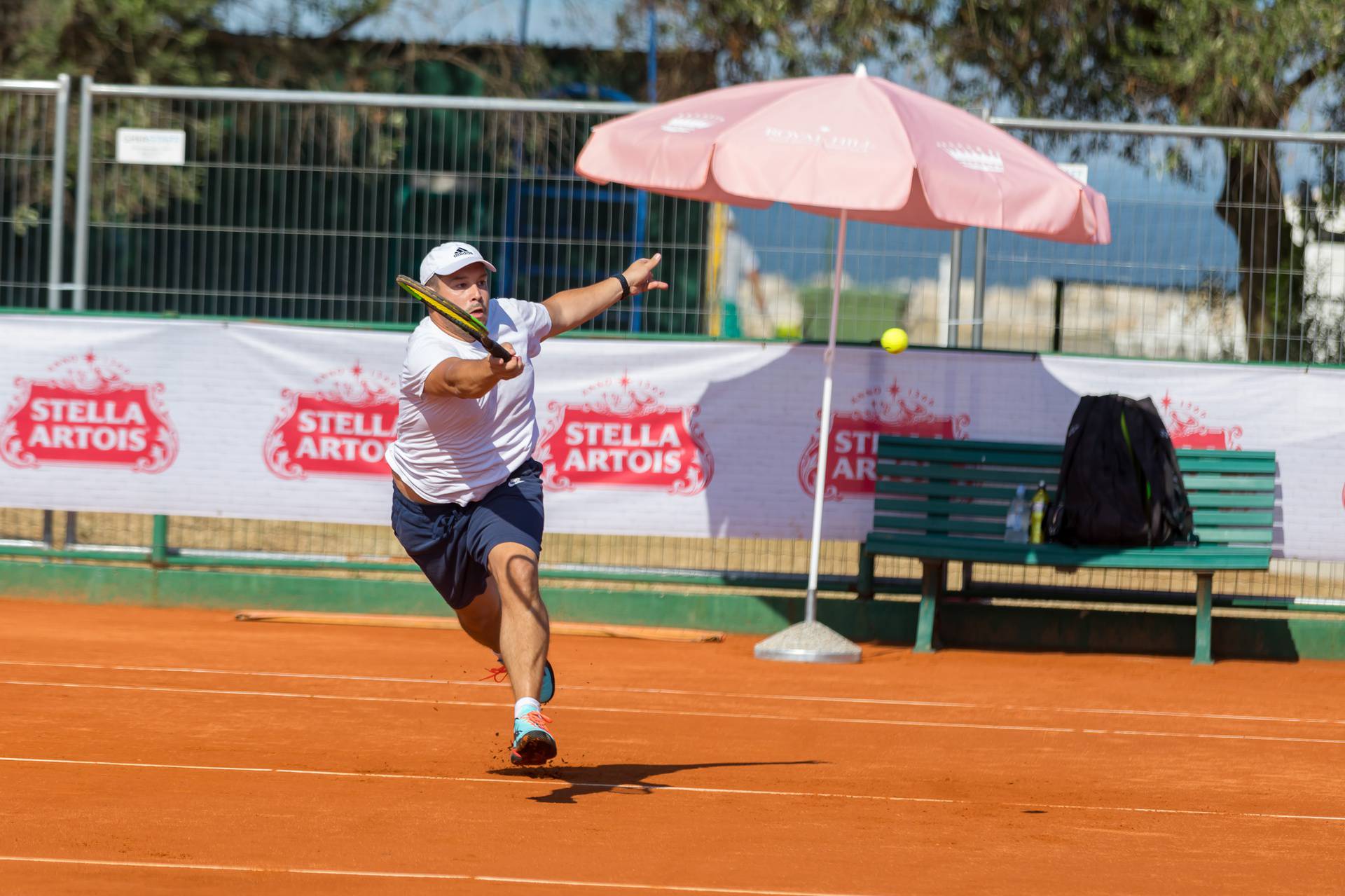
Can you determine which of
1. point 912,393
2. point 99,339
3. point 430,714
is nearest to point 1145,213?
point 912,393

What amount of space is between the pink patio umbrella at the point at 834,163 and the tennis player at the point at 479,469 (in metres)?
2.45

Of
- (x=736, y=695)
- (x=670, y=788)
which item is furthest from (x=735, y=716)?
(x=670, y=788)

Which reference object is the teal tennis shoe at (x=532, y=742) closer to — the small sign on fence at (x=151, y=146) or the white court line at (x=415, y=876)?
the white court line at (x=415, y=876)

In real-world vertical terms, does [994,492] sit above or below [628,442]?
below

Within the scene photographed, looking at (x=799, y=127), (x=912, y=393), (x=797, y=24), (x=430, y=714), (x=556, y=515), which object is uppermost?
(x=797, y=24)

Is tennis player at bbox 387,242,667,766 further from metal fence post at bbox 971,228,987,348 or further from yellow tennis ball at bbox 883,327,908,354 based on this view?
metal fence post at bbox 971,228,987,348

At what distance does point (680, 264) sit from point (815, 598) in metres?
2.24

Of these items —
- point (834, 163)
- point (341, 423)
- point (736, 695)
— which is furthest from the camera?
point (341, 423)

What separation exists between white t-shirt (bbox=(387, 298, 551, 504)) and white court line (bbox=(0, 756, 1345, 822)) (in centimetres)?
103

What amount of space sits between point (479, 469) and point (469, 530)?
219mm

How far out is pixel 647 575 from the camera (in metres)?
10.7

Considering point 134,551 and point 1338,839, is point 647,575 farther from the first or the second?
point 1338,839

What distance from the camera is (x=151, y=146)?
34.5 ft

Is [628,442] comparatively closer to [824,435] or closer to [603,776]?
[824,435]
